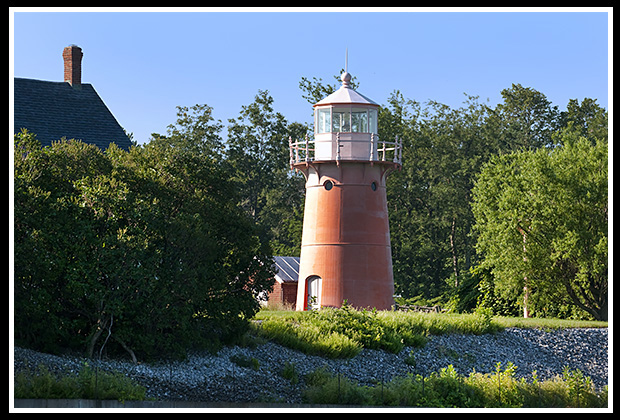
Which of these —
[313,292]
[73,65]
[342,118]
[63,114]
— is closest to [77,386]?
[313,292]

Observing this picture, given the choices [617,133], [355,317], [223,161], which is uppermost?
[223,161]

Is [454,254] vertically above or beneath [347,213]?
beneath

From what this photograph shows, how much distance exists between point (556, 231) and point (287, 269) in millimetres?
13393

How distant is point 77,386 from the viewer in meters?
15.7

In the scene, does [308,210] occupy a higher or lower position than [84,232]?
higher

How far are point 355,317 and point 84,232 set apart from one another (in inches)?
352

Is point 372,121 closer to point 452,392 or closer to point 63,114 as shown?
point 63,114

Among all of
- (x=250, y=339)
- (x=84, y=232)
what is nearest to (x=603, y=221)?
(x=250, y=339)

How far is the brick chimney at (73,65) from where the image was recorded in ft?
108

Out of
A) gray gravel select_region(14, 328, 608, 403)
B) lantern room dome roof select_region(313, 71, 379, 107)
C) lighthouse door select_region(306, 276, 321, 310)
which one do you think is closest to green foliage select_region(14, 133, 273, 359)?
gray gravel select_region(14, 328, 608, 403)

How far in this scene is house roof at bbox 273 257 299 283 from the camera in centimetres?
3944

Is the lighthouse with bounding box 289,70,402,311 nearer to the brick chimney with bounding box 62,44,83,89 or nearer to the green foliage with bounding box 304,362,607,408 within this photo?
the brick chimney with bounding box 62,44,83,89

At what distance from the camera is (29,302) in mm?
17406

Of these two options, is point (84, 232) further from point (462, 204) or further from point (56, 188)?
point (462, 204)
